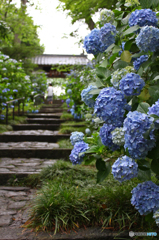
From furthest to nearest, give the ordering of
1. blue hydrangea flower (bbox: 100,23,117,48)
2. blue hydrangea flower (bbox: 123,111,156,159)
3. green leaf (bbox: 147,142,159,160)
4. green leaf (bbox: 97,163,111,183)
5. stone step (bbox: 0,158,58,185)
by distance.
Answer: stone step (bbox: 0,158,58,185) < green leaf (bbox: 97,163,111,183) < blue hydrangea flower (bbox: 100,23,117,48) < green leaf (bbox: 147,142,159,160) < blue hydrangea flower (bbox: 123,111,156,159)

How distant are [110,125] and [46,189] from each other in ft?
5.21

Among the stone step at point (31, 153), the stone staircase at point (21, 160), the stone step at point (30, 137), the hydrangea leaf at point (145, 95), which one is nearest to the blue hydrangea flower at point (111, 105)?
the hydrangea leaf at point (145, 95)

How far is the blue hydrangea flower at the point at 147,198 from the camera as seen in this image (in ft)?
3.75

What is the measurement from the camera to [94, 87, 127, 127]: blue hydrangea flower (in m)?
1.07

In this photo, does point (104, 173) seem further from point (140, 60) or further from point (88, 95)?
point (140, 60)

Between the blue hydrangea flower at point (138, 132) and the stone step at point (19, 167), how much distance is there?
2509mm

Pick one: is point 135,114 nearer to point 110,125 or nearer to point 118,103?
point 118,103

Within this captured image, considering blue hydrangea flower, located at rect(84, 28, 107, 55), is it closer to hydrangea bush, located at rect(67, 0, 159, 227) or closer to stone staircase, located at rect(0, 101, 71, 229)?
hydrangea bush, located at rect(67, 0, 159, 227)

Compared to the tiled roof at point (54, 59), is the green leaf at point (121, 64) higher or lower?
lower

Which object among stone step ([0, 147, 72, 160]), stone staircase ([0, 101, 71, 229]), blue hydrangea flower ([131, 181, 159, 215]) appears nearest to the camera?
blue hydrangea flower ([131, 181, 159, 215])

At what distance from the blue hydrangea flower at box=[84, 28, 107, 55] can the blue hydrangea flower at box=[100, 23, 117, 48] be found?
133 mm

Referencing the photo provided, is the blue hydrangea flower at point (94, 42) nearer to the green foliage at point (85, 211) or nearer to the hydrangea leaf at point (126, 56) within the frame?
the hydrangea leaf at point (126, 56)

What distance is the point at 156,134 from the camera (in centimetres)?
100

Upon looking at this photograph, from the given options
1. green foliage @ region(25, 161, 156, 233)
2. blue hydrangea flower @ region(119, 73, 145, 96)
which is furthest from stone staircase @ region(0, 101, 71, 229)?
blue hydrangea flower @ region(119, 73, 145, 96)
